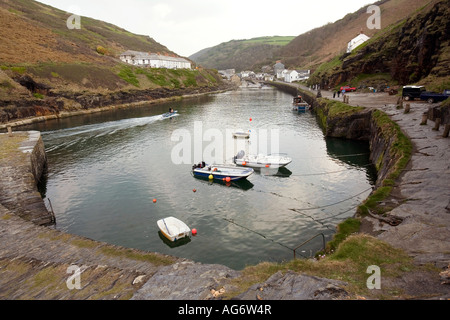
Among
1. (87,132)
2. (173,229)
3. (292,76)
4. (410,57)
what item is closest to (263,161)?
(173,229)

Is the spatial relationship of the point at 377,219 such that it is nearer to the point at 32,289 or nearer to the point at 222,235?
the point at 222,235

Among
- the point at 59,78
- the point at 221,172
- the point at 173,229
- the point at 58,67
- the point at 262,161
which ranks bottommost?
the point at 173,229

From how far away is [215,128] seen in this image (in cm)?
6750

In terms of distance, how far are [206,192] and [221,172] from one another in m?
4.18

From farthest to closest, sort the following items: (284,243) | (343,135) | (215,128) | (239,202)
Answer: (215,128)
(343,135)
(239,202)
(284,243)

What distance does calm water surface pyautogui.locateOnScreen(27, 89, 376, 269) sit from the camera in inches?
903

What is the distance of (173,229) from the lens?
23.2 metres

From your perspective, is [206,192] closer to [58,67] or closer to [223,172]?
[223,172]

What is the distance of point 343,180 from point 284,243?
1600 centimetres

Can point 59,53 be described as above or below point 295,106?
above

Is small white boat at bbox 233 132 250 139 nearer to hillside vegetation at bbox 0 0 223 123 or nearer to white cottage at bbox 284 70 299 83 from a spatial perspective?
hillside vegetation at bbox 0 0 223 123
